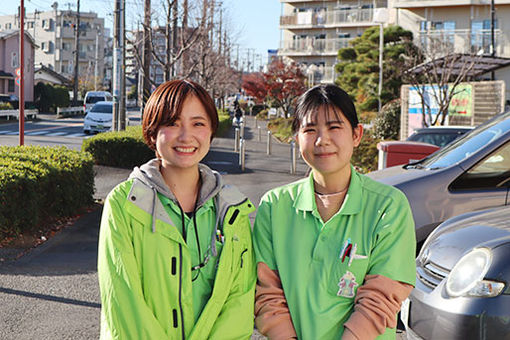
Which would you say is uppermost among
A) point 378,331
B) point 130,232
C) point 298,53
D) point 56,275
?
point 298,53

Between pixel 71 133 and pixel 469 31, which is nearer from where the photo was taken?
pixel 71 133

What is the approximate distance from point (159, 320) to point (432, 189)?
4.09 m

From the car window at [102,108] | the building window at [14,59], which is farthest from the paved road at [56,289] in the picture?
the building window at [14,59]

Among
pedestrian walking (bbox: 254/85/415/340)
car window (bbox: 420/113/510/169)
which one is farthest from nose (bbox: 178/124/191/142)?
car window (bbox: 420/113/510/169)

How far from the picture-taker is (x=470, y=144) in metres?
6.29

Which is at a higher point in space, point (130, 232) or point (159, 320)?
point (130, 232)

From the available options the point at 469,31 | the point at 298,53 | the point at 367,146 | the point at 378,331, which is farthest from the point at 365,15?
the point at 378,331

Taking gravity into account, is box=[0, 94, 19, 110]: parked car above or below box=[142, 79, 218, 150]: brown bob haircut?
above

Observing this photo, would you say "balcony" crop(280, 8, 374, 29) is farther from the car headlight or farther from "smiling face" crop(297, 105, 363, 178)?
"smiling face" crop(297, 105, 363, 178)

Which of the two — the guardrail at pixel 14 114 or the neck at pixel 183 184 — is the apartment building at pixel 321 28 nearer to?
the guardrail at pixel 14 114

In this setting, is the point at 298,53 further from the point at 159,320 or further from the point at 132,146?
the point at 159,320

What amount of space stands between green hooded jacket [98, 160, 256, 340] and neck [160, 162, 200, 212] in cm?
11

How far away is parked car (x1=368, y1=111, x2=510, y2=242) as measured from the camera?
228 inches

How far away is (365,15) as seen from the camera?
51125 mm
